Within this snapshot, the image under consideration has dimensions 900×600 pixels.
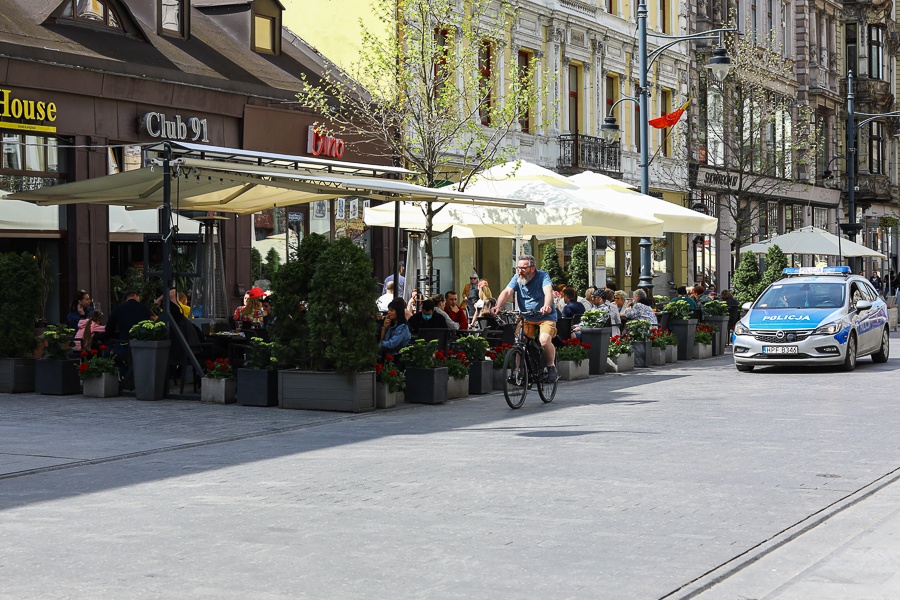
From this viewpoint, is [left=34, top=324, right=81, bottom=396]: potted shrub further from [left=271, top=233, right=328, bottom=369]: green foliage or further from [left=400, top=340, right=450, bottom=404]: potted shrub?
[left=400, top=340, right=450, bottom=404]: potted shrub

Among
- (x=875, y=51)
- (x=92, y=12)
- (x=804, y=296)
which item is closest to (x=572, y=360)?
(x=804, y=296)

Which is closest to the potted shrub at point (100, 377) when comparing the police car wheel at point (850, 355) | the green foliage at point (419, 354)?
the green foliage at point (419, 354)

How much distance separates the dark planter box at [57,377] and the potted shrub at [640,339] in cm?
906

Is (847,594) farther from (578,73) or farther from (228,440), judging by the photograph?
Answer: (578,73)

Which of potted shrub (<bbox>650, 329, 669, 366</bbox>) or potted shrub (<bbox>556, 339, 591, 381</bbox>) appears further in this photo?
potted shrub (<bbox>650, 329, 669, 366</bbox>)

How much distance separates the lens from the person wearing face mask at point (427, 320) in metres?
17.9

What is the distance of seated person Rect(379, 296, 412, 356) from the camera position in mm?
16406

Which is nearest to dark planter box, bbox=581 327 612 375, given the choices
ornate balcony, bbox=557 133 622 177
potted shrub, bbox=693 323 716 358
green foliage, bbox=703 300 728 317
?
potted shrub, bbox=693 323 716 358

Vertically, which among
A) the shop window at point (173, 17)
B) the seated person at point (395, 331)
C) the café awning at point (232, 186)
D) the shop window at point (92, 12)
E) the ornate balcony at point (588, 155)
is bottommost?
the seated person at point (395, 331)

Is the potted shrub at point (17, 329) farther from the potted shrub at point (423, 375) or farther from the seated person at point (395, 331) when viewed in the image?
the potted shrub at point (423, 375)

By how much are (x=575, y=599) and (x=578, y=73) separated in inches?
1362

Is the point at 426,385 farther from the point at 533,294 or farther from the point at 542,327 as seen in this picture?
the point at 533,294

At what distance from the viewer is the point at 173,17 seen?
26.5m

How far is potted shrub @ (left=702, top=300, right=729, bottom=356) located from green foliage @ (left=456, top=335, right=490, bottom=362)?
31.8 ft
